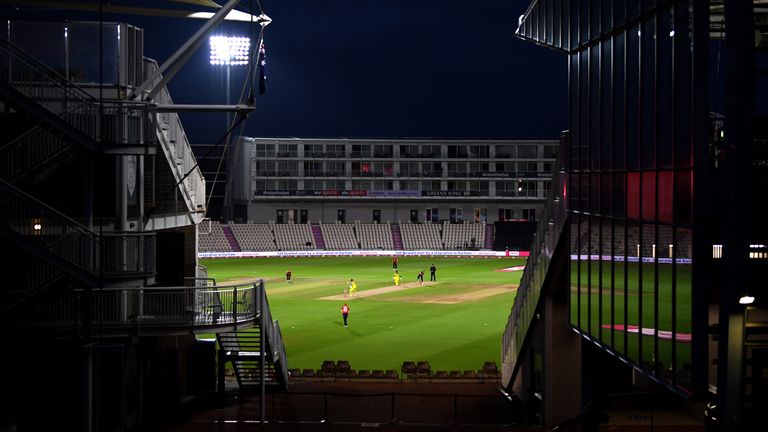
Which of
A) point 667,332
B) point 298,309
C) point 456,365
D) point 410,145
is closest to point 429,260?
point 410,145

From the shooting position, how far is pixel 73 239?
22062 mm

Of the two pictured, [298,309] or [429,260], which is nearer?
[298,309]

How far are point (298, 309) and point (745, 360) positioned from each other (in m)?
40.2

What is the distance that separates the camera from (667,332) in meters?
17.8

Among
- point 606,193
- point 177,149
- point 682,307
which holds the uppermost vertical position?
point 177,149

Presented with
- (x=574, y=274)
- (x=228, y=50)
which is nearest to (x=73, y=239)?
(x=574, y=274)

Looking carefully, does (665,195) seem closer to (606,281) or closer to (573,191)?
(606,281)

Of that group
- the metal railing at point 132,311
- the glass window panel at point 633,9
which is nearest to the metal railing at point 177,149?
the metal railing at point 132,311

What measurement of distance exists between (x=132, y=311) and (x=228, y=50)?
1472 centimetres

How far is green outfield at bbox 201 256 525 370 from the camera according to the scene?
39406 millimetres

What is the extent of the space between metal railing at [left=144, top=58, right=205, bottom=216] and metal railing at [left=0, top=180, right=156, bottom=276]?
16.6ft

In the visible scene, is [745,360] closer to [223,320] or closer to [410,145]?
[223,320]

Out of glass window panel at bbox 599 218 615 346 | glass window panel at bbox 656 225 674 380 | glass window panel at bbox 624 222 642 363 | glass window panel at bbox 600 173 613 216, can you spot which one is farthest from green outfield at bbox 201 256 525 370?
glass window panel at bbox 656 225 674 380

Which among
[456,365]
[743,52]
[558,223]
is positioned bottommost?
[456,365]
